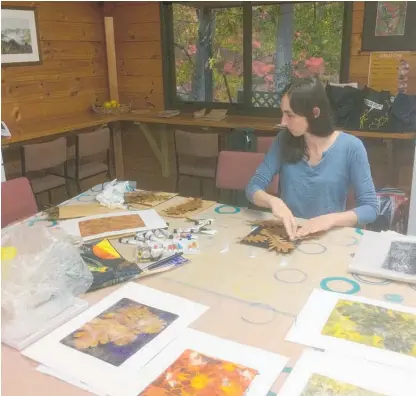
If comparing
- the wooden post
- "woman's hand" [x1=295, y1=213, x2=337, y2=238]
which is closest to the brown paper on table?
"woman's hand" [x1=295, y1=213, x2=337, y2=238]

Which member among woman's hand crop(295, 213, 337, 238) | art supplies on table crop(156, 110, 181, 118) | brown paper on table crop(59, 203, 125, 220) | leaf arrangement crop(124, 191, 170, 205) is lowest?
brown paper on table crop(59, 203, 125, 220)

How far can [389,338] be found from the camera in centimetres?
97

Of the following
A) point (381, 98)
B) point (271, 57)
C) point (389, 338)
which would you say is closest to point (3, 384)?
point (389, 338)

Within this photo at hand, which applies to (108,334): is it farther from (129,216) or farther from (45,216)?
(45,216)

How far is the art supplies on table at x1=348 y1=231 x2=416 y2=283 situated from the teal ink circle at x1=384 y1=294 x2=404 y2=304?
0.07 m

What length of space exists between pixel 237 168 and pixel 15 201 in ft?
3.20

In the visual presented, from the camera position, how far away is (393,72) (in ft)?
10.5

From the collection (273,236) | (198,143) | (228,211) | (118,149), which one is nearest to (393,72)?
(198,143)

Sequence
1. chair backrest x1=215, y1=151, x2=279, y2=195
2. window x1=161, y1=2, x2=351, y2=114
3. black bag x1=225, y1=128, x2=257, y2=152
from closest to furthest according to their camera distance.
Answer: chair backrest x1=215, y1=151, x2=279, y2=195, black bag x1=225, y1=128, x2=257, y2=152, window x1=161, y1=2, x2=351, y2=114

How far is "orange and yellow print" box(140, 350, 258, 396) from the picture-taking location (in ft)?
2.77

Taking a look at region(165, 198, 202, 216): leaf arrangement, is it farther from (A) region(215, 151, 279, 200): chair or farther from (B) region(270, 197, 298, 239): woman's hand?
(A) region(215, 151, 279, 200): chair

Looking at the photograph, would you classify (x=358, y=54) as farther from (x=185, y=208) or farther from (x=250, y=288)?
(x=250, y=288)

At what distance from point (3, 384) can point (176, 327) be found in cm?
35

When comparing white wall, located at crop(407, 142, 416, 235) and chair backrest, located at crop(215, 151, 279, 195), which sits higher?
chair backrest, located at crop(215, 151, 279, 195)
